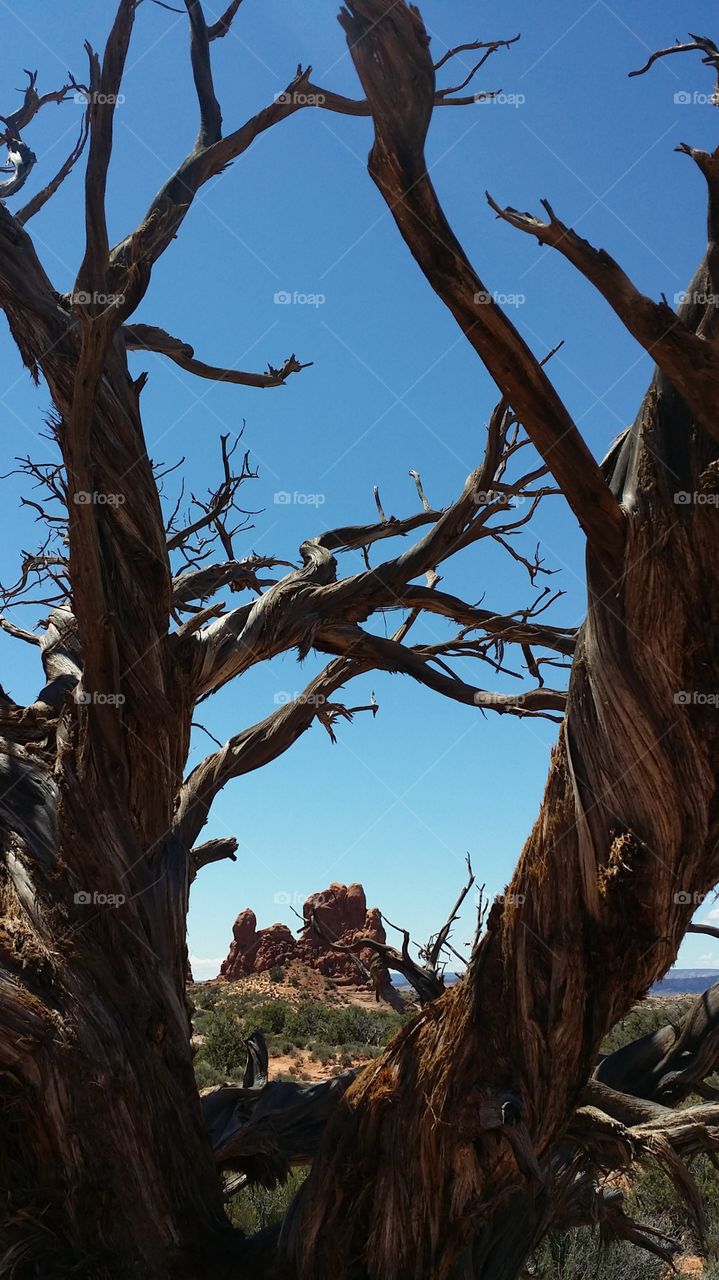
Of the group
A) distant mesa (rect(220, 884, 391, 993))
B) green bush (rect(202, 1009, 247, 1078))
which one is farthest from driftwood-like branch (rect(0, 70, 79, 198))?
distant mesa (rect(220, 884, 391, 993))

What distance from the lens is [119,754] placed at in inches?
148

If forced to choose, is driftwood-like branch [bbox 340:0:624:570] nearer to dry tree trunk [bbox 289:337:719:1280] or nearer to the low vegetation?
dry tree trunk [bbox 289:337:719:1280]

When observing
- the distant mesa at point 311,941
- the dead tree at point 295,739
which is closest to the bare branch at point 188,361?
the dead tree at point 295,739

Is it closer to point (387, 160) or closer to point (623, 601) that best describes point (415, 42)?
point (387, 160)

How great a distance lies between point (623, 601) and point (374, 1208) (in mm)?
1798

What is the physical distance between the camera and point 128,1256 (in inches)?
127

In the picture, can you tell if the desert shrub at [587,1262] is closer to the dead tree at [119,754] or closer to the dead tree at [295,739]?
the dead tree at [295,739]

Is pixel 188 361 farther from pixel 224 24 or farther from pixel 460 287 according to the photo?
pixel 460 287

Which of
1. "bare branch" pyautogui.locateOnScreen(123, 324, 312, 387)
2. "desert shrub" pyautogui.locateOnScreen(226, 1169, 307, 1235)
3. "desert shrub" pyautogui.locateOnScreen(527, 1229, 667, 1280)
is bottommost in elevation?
"desert shrub" pyautogui.locateOnScreen(527, 1229, 667, 1280)

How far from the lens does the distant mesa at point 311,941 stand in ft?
149

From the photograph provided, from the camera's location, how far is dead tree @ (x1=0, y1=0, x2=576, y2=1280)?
3.27 meters

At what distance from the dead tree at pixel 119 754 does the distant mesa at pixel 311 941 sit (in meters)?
35.5

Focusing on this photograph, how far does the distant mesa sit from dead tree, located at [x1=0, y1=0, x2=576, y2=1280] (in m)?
35.5

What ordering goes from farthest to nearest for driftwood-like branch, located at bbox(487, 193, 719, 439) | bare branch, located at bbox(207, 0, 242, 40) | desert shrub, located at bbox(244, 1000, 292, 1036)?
desert shrub, located at bbox(244, 1000, 292, 1036) → bare branch, located at bbox(207, 0, 242, 40) → driftwood-like branch, located at bbox(487, 193, 719, 439)
